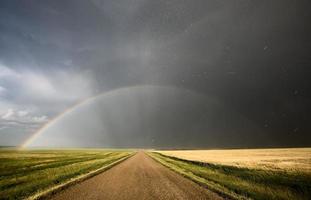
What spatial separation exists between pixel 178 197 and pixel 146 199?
1.50m

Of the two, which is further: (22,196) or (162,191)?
(162,191)

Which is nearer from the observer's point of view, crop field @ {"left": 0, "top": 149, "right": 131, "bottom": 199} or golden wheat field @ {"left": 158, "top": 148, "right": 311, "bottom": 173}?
crop field @ {"left": 0, "top": 149, "right": 131, "bottom": 199}

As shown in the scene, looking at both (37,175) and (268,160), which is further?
(268,160)

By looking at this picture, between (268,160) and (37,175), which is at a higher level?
(268,160)

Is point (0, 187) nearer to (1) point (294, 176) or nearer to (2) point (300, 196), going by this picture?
(2) point (300, 196)

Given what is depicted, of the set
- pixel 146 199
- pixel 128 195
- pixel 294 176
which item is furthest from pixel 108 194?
pixel 294 176

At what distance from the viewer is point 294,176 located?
16.2 m

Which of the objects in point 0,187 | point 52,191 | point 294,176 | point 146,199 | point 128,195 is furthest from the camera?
point 294,176

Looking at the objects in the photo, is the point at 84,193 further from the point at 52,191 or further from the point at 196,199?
the point at 196,199

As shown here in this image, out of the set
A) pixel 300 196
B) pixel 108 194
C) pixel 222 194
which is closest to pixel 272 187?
pixel 300 196

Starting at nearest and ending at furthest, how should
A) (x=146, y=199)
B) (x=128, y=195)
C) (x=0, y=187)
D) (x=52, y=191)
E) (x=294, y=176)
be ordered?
(x=146, y=199), (x=128, y=195), (x=52, y=191), (x=0, y=187), (x=294, y=176)

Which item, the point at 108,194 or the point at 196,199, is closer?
the point at 196,199

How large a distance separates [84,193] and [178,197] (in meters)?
4.62

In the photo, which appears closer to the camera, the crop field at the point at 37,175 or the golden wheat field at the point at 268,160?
the crop field at the point at 37,175
